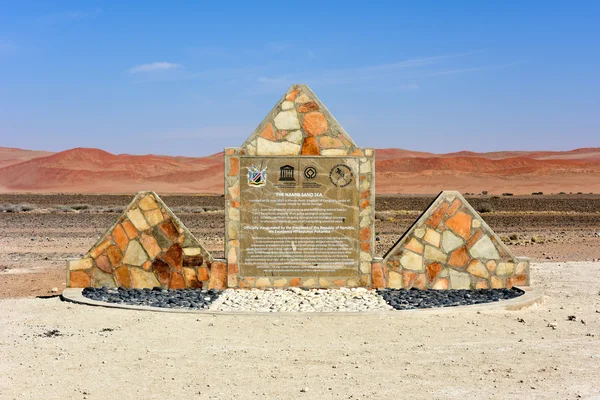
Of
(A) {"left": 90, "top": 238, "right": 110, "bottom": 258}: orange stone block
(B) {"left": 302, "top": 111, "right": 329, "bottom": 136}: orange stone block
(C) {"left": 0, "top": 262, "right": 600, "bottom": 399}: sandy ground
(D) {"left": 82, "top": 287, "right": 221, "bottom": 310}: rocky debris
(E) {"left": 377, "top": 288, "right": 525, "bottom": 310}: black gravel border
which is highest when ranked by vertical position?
(B) {"left": 302, "top": 111, "right": 329, "bottom": 136}: orange stone block

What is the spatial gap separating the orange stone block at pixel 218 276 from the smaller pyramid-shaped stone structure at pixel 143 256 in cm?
4

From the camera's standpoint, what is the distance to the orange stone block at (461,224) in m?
12.6

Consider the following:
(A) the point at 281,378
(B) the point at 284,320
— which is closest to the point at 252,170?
(B) the point at 284,320

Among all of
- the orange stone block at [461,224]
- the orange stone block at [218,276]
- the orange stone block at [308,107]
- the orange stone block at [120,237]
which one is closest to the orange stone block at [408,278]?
the orange stone block at [461,224]

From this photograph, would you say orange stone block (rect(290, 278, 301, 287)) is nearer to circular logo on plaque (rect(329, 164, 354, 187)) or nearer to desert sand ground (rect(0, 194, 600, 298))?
circular logo on plaque (rect(329, 164, 354, 187))

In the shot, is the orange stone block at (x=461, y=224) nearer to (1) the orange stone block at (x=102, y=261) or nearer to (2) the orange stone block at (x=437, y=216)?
(2) the orange stone block at (x=437, y=216)

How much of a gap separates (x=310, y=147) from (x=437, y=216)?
231 cm

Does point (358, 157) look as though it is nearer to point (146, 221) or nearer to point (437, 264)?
point (437, 264)

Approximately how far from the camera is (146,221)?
12.6 metres

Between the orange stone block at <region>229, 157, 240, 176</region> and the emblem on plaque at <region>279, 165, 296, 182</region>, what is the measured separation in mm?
685

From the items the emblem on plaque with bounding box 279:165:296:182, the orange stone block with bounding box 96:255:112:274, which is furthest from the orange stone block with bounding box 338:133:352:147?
the orange stone block with bounding box 96:255:112:274

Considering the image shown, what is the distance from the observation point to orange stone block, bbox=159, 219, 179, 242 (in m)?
12.6

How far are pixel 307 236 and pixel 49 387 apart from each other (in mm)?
5822

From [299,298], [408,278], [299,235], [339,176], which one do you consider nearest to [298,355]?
[299,298]
